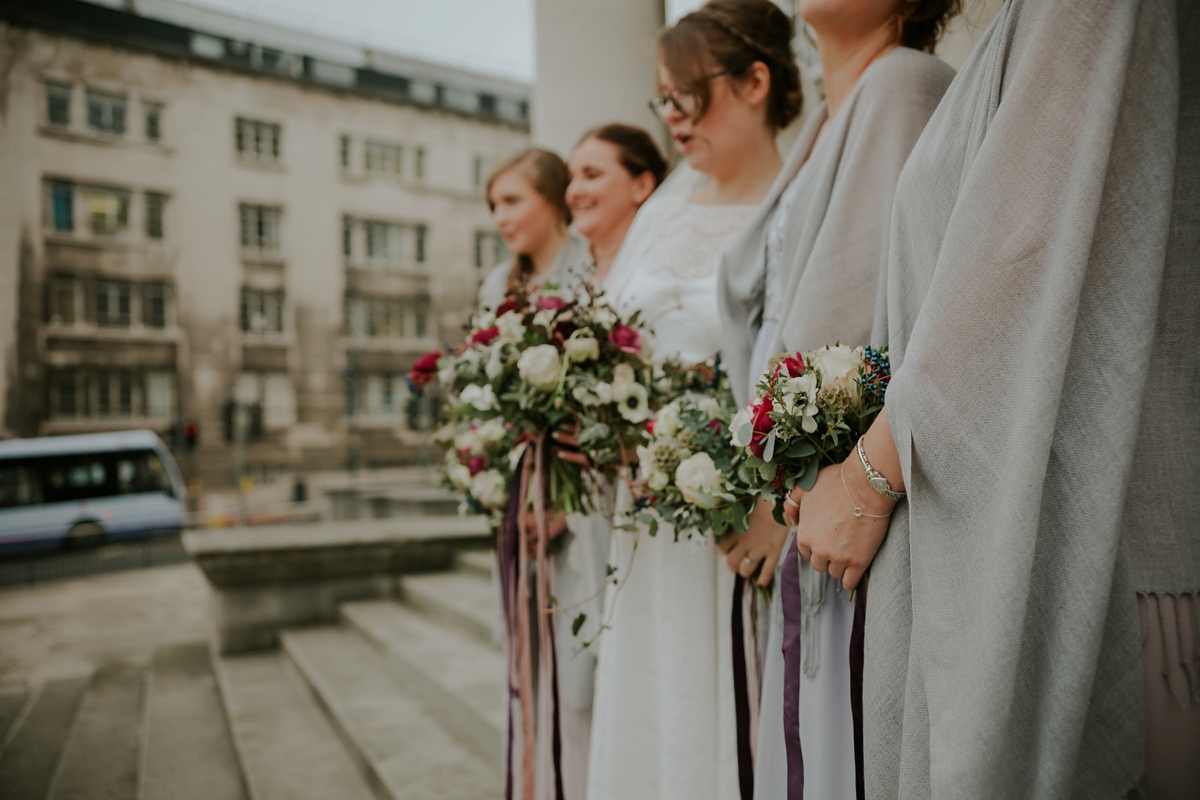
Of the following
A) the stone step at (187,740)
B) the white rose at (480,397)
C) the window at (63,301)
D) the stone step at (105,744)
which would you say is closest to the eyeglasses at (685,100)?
the white rose at (480,397)

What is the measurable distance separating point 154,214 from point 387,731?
2633 centimetres

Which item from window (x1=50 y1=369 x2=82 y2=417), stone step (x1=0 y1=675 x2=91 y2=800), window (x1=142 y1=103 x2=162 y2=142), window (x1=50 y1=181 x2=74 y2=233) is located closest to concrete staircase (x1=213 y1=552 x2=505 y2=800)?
stone step (x1=0 y1=675 x2=91 y2=800)

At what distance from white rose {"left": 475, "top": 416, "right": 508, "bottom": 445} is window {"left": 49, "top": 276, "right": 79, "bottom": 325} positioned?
25926 millimetres

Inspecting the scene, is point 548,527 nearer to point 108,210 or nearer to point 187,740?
point 187,740

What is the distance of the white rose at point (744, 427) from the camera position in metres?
1.26

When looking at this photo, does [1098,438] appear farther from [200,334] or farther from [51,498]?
[200,334]

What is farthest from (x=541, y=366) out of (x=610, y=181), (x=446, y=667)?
(x=446, y=667)

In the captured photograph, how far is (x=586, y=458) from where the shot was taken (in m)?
2.07

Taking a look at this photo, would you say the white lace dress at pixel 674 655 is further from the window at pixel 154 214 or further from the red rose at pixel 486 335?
the window at pixel 154 214

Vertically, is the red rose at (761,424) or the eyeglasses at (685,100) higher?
the eyeglasses at (685,100)

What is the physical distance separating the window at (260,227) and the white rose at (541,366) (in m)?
27.4

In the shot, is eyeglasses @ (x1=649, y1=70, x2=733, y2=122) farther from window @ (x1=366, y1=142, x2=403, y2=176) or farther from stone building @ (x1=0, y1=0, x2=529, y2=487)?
window @ (x1=366, y1=142, x2=403, y2=176)

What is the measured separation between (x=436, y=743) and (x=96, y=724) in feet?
8.10

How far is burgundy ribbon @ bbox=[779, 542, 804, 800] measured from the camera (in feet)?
4.25
